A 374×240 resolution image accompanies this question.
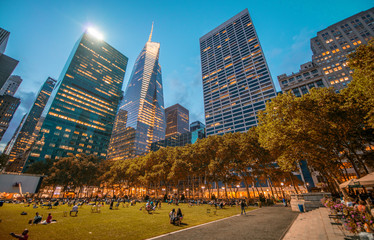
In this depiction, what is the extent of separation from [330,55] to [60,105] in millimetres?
161190

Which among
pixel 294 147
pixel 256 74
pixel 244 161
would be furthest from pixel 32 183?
pixel 256 74

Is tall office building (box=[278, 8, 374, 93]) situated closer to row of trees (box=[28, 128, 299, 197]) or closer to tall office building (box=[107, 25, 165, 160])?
row of trees (box=[28, 128, 299, 197])

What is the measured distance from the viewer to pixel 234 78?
360ft

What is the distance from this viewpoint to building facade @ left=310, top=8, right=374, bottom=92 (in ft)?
238

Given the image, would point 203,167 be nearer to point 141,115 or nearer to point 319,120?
point 319,120

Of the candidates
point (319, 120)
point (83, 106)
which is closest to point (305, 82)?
point (319, 120)

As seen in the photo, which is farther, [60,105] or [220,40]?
[220,40]

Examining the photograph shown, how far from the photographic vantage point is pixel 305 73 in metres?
80.1

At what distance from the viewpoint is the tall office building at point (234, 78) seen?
303ft

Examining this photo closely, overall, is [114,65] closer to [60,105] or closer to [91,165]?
[60,105]

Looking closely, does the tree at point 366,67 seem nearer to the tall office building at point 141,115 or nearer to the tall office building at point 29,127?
the tall office building at point 141,115

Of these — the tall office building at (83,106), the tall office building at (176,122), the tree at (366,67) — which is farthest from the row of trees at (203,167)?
the tall office building at (176,122)

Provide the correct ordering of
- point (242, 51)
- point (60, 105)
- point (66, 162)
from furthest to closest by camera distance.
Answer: point (242, 51), point (60, 105), point (66, 162)

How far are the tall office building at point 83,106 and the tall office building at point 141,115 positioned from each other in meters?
22.9
